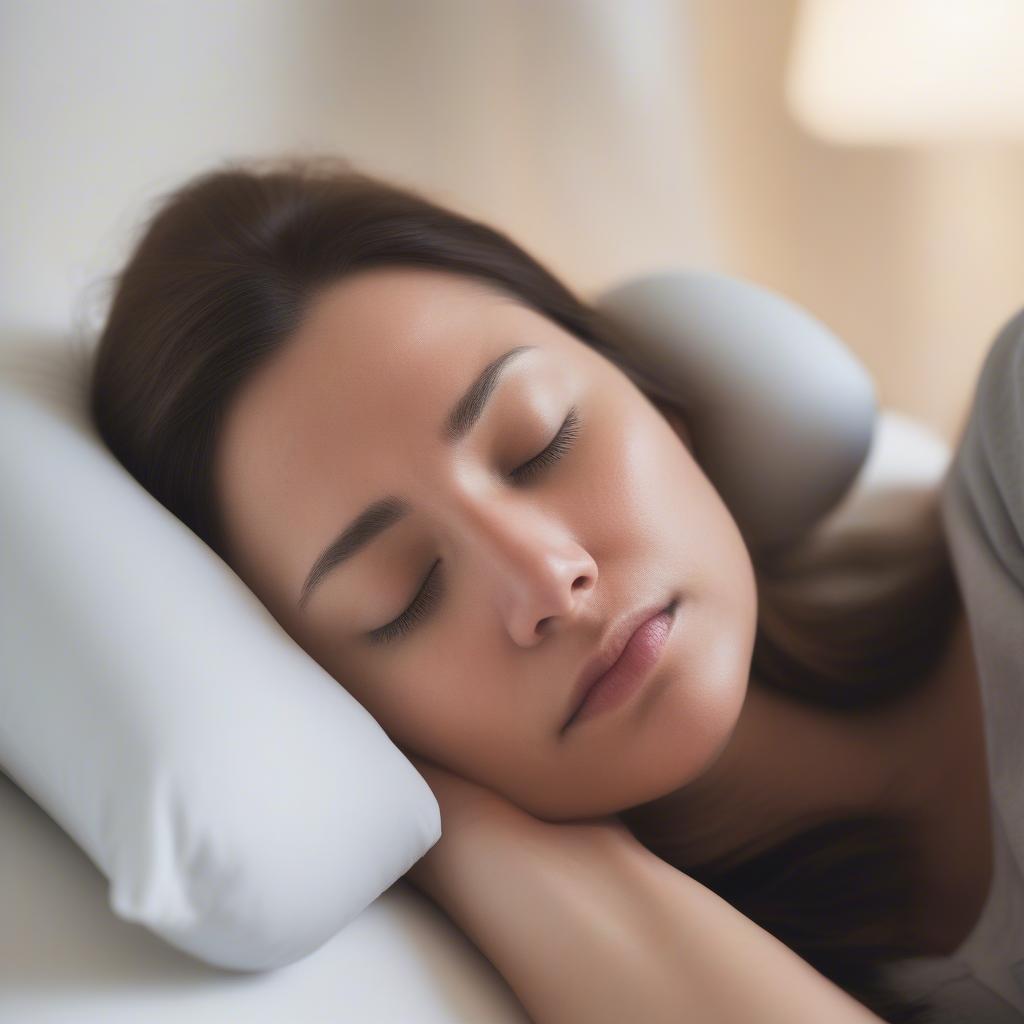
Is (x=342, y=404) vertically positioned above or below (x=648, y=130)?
below

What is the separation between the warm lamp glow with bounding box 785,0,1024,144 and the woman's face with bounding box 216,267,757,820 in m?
1.24

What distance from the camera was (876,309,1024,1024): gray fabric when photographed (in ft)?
2.67

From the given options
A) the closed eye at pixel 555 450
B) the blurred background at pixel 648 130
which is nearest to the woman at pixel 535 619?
the closed eye at pixel 555 450

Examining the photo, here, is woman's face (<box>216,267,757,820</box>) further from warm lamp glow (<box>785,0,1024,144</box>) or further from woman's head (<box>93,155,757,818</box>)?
warm lamp glow (<box>785,0,1024,144</box>)

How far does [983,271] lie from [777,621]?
1142 mm

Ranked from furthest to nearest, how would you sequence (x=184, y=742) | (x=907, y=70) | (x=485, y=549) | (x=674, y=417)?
(x=907, y=70) < (x=674, y=417) < (x=485, y=549) < (x=184, y=742)

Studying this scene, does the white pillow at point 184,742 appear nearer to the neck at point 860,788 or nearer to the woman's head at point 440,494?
the woman's head at point 440,494

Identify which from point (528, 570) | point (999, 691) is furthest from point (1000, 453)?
point (528, 570)

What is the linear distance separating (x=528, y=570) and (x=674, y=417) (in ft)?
1.52

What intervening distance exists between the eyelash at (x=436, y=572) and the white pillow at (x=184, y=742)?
0.23 feet

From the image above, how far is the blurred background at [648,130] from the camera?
156 cm

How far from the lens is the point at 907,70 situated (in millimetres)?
1844

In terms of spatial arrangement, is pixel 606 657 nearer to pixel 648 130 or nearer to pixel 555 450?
pixel 555 450

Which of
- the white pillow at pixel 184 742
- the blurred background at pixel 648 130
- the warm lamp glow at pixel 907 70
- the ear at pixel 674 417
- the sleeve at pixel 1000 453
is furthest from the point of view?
the warm lamp glow at pixel 907 70
